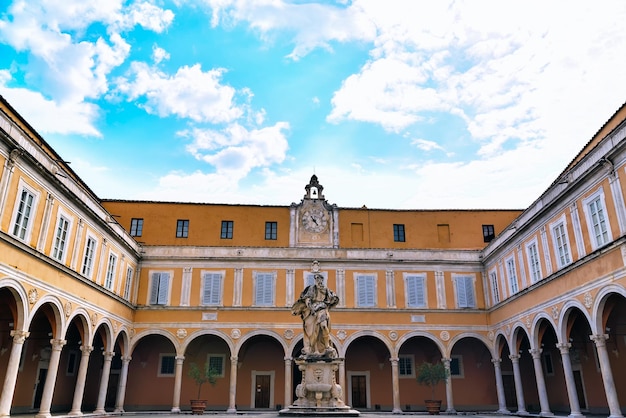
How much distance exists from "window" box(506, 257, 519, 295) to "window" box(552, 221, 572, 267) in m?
4.63

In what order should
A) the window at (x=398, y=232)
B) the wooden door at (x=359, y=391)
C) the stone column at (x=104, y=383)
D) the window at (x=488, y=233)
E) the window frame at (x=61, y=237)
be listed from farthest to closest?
the window at (x=488, y=233) → the window at (x=398, y=232) → the wooden door at (x=359, y=391) → the stone column at (x=104, y=383) → the window frame at (x=61, y=237)

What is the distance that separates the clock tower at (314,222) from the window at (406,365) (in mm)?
7784

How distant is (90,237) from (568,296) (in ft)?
64.4

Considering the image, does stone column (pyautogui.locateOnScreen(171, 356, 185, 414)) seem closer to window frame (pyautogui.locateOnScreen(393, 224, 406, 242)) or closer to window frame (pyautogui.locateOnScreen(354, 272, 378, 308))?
window frame (pyautogui.locateOnScreen(354, 272, 378, 308))

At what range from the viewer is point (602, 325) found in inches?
686

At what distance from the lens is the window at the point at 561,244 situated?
1992cm

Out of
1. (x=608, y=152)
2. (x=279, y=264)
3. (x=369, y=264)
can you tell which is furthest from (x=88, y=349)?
(x=608, y=152)

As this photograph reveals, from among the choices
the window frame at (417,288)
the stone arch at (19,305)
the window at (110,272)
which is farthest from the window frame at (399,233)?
→ the stone arch at (19,305)

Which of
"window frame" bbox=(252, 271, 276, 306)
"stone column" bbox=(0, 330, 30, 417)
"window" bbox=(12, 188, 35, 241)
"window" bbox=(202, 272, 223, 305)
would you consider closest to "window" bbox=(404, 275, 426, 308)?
"window frame" bbox=(252, 271, 276, 306)

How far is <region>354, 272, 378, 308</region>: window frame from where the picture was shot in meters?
28.9

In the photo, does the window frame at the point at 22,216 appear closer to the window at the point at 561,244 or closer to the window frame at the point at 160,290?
the window frame at the point at 160,290

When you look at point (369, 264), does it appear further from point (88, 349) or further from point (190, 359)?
point (88, 349)

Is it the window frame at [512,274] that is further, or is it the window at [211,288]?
the window at [211,288]

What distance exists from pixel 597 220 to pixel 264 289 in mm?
17218
